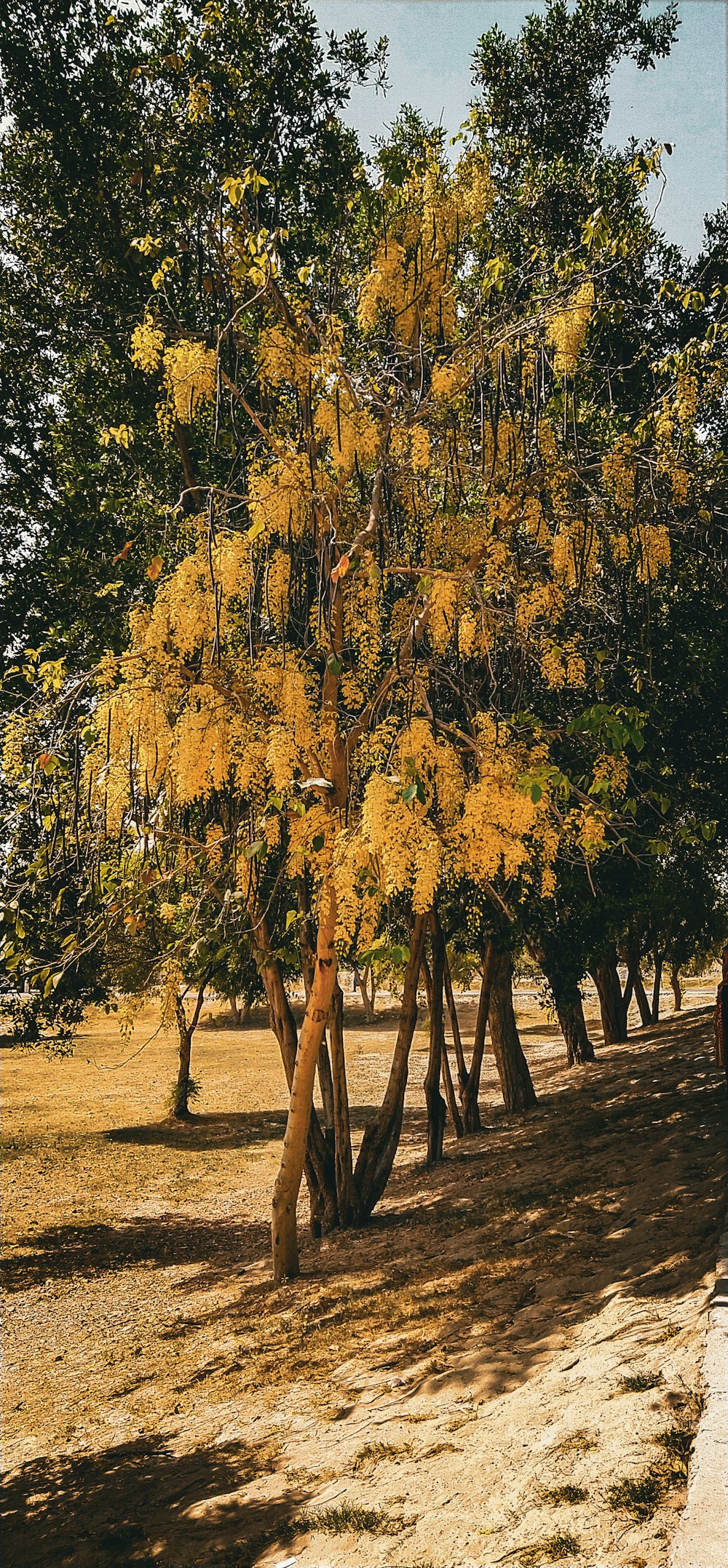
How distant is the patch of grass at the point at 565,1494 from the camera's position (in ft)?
9.86

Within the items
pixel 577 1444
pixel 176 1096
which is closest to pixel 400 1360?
pixel 577 1444

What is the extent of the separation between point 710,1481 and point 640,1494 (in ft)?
0.97

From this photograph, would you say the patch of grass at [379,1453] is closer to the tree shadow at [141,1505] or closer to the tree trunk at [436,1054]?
the tree shadow at [141,1505]

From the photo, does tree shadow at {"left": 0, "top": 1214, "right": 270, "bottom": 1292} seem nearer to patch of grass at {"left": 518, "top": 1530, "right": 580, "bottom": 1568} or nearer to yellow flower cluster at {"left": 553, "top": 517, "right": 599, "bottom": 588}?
patch of grass at {"left": 518, "top": 1530, "right": 580, "bottom": 1568}

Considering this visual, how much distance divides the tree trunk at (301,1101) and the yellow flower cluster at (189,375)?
131 inches

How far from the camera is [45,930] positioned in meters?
8.05

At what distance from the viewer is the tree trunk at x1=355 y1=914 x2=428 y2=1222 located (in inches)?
336

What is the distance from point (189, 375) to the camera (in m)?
6.37

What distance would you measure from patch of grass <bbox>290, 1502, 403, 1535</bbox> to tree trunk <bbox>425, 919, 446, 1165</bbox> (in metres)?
6.53

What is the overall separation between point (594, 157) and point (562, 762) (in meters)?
5.36

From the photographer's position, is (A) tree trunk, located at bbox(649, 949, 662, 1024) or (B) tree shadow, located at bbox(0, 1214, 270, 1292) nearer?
(B) tree shadow, located at bbox(0, 1214, 270, 1292)

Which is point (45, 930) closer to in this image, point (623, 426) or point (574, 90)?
point (623, 426)

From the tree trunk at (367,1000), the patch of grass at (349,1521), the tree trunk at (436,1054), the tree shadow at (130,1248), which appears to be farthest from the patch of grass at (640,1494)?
the tree trunk at (367,1000)

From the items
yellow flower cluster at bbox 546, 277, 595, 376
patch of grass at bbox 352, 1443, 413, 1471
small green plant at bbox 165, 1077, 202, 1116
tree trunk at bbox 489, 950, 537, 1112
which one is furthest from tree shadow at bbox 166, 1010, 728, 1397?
small green plant at bbox 165, 1077, 202, 1116
